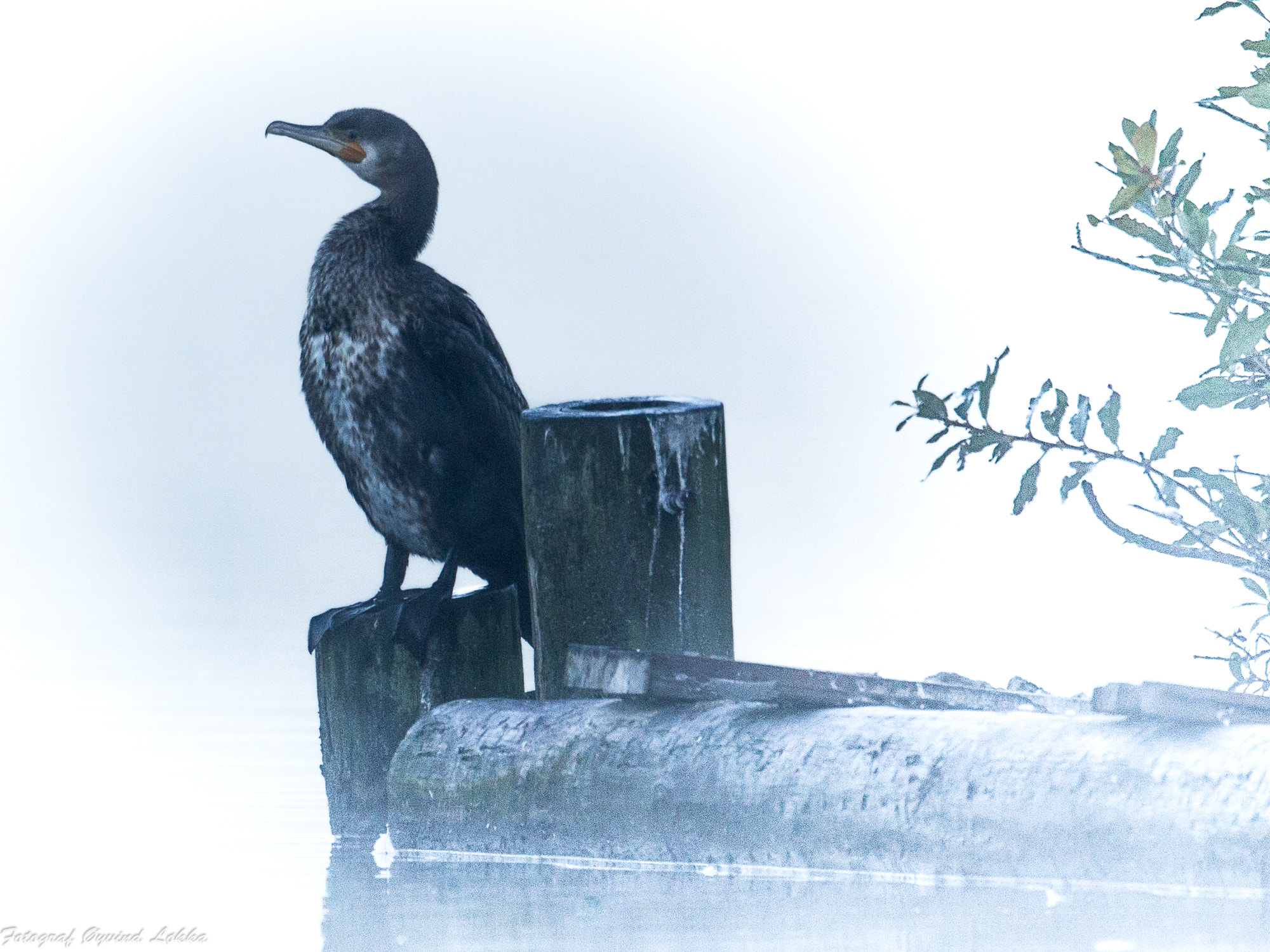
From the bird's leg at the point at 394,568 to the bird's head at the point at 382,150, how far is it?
91 cm

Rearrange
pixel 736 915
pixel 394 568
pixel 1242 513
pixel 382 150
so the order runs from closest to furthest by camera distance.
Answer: pixel 736 915
pixel 1242 513
pixel 394 568
pixel 382 150

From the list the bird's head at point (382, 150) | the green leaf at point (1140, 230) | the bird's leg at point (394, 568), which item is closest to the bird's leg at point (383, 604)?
the bird's leg at point (394, 568)

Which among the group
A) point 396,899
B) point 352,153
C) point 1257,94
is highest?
point 352,153

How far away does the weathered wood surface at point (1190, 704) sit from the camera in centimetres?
343

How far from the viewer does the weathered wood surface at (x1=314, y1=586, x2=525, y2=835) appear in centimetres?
443

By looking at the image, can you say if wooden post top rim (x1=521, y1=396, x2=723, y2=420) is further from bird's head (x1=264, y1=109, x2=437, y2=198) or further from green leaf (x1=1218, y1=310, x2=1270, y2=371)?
green leaf (x1=1218, y1=310, x2=1270, y2=371)

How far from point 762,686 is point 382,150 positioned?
193 cm

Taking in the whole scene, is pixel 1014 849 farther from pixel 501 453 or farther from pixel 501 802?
pixel 501 453

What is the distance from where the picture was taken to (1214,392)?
380 cm

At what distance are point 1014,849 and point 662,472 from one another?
45.1 inches

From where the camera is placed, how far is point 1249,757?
10.7 ft

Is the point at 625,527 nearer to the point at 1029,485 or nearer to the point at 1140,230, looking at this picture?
the point at 1029,485

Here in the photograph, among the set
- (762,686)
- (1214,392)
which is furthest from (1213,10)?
(762,686)

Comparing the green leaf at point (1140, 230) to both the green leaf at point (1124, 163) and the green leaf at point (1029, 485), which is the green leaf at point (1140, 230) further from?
the green leaf at point (1029, 485)
